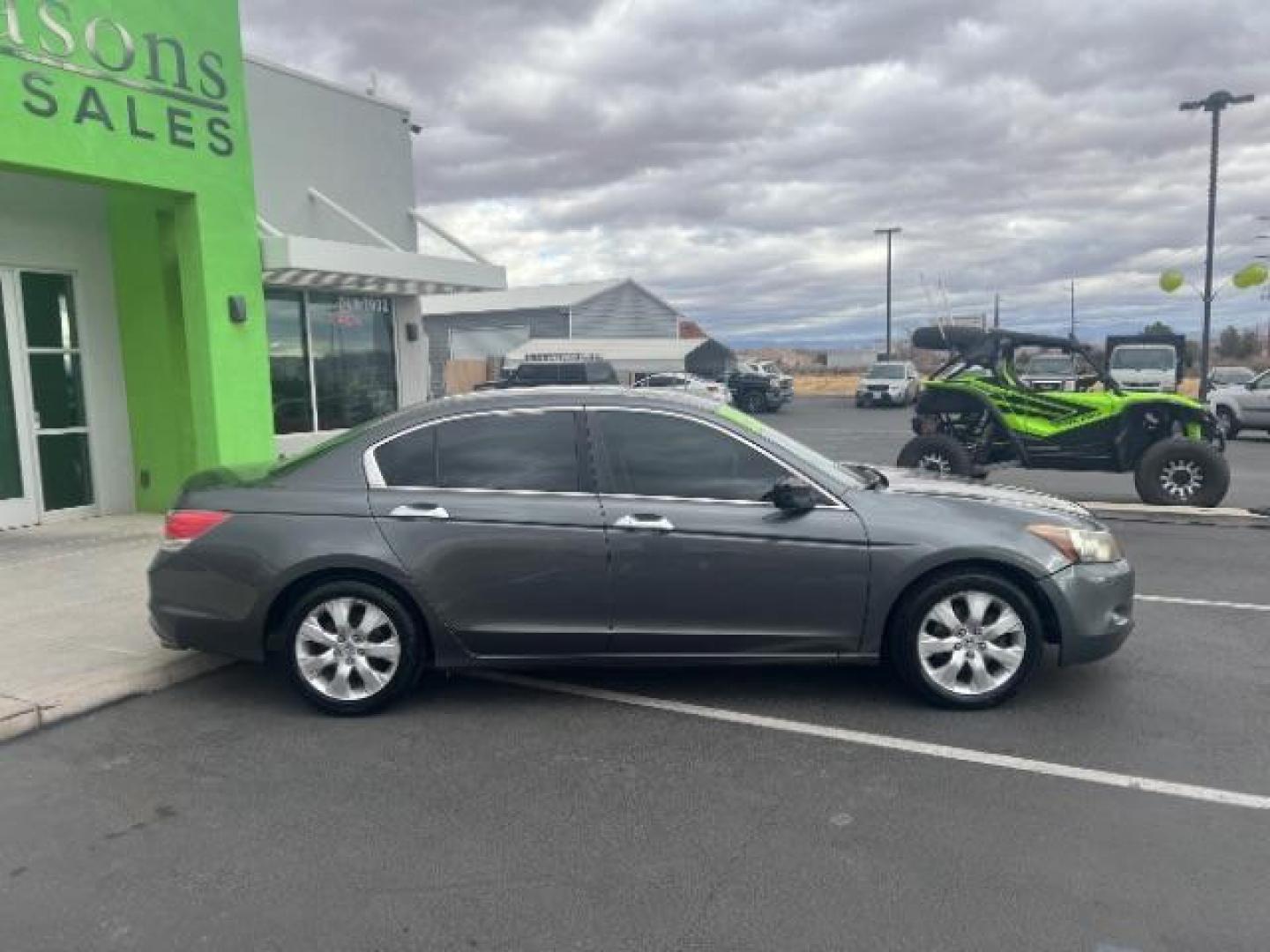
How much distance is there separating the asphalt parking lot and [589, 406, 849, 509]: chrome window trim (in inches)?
38.7

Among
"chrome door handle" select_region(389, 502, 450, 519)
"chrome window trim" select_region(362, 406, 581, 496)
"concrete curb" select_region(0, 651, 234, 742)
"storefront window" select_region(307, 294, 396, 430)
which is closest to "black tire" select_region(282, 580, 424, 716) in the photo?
"chrome door handle" select_region(389, 502, 450, 519)

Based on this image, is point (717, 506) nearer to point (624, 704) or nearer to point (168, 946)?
point (624, 704)

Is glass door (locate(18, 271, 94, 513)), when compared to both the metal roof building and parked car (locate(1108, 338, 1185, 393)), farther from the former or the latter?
the metal roof building

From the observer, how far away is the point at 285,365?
11992mm

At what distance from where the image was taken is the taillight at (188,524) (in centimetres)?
477

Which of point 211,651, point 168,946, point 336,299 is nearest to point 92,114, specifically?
point 336,299

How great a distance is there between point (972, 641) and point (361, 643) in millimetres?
2851

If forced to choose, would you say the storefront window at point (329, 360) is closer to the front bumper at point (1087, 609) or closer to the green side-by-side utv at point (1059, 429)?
the green side-by-side utv at point (1059, 429)

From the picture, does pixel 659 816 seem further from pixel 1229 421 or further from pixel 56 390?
pixel 1229 421

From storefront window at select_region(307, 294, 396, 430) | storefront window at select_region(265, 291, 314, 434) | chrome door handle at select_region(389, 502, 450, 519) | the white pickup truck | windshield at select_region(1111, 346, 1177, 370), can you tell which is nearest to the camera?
chrome door handle at select_region(389, 502, 450, 519)

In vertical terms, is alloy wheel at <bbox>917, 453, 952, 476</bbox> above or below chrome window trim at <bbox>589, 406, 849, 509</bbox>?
below

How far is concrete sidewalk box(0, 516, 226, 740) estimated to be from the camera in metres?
4.89

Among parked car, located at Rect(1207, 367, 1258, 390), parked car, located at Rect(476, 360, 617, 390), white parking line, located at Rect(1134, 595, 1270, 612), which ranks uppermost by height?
parked car, located at Rect(476, 360, 617, 390)

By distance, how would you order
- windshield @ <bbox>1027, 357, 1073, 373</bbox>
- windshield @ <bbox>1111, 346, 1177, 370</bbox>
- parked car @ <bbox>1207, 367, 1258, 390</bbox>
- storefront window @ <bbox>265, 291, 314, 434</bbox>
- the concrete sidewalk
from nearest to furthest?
the concrete sidewalk, storefront window @ <bbox>265, 291, 314, 434</bbox>, windshield @ <bbox>1111, 346, 1177, 370</bbox>, windshield @ <bbox>1027, 357, 1073, 373</bbox>, parked car @ <bbox>1207, 367, 1258, 390</bbox>
